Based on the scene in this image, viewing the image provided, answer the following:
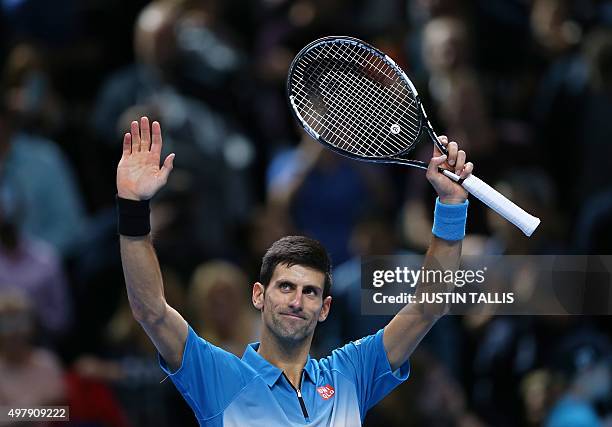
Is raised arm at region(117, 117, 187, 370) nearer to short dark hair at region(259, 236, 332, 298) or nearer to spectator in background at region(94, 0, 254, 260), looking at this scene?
short dark hair at region(259, 236, 332, 298)

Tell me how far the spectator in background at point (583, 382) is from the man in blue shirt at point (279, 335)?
303 centimetres

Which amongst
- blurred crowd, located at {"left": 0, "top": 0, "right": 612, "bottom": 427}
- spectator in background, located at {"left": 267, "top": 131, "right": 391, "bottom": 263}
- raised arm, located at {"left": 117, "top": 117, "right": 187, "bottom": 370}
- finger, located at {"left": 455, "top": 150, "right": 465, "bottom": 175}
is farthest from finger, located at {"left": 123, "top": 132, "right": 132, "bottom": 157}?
spectator in background, located at {"left": 267, "top": 131, "right": 391, "bottom": 263}

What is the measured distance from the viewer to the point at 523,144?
1005 centimetres

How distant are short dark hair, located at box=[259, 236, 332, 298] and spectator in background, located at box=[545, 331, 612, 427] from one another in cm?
334

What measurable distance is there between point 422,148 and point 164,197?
1.90m

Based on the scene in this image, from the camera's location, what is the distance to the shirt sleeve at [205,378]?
5.29 meters

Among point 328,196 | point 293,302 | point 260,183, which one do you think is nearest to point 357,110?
point 293,302

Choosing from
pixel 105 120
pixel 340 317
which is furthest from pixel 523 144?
pixel 105 120

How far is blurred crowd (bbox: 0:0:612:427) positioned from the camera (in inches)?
341

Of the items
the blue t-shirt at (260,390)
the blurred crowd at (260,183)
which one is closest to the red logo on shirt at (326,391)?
the blue t-shirt at (260,390)

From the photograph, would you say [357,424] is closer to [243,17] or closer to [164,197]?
[164,197]

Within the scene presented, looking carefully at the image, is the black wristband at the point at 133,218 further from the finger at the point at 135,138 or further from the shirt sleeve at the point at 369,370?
the shirt sleeve at the point at 369,370

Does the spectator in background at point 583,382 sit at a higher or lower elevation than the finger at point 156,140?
lower

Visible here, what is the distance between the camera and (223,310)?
8.79m
